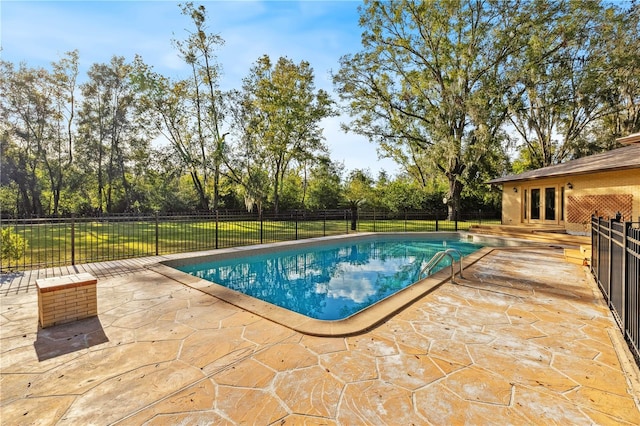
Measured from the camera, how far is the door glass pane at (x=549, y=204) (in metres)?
12.9

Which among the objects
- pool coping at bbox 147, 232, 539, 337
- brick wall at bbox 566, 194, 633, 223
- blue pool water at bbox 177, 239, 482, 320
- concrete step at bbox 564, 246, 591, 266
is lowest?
blue pool water at bbox 177, 239, 482, 320

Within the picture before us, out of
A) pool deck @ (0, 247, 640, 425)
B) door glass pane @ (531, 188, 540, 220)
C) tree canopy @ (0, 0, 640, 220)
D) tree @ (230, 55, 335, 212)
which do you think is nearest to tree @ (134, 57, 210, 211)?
tree canopy @ (0, 0, 640, 220)

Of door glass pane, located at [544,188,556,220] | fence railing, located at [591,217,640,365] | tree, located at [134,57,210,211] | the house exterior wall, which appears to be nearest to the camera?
fence railing, located at [591,217,640,365]

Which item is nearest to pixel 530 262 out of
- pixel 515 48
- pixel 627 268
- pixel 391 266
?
pixel 391 266

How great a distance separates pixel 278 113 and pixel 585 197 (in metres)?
16.9

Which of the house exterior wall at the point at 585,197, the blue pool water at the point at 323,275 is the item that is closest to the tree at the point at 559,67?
the house exterior wall at the point at 585,197

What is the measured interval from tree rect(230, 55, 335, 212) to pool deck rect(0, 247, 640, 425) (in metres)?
16.9

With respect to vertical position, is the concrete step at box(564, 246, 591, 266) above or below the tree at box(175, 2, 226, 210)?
below

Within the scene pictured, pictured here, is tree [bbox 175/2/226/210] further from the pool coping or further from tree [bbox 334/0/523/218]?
the pool coping

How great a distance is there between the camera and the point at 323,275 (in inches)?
293

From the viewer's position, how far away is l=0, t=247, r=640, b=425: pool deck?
1.89 metres

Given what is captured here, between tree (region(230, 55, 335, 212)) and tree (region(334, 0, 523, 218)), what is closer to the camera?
tree (region(334, 0, 523, 218))

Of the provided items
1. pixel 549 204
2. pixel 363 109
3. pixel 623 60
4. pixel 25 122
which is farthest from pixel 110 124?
pixel 623 60

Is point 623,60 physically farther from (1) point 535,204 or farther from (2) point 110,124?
(2) point 110,124
